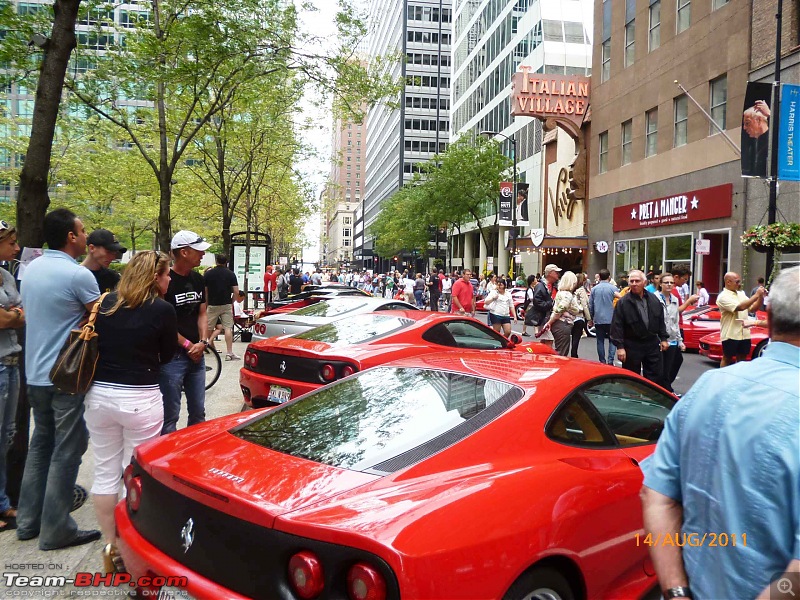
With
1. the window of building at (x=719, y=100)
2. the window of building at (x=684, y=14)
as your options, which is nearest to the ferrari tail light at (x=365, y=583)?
the window of building at (x=719, y=100)

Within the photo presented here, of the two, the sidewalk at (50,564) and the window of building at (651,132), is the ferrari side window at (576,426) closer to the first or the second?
the sidewalk at (50,564)

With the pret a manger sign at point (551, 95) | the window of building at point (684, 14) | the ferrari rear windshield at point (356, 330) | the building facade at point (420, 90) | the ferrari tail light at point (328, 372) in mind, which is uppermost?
the building facade at point (420, 90)

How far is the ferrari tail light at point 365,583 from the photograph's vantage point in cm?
203

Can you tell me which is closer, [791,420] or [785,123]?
[791,420]

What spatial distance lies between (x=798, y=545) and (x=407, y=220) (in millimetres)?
54680

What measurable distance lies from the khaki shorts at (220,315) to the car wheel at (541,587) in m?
9.52

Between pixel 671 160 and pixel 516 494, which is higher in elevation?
pixel 671 160

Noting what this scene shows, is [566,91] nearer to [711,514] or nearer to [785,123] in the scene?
[785,123]

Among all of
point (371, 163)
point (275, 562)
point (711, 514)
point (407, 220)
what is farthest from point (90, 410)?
point (371, 163)

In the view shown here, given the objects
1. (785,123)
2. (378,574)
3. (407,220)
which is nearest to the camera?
(378,574)

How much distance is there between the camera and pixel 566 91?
32781mm

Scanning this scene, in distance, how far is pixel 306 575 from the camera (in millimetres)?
2104

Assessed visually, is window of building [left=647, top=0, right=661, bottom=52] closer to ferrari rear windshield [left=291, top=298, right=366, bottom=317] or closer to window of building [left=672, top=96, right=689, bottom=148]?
window of building [left=672, top=96, right=689, bottom=148]

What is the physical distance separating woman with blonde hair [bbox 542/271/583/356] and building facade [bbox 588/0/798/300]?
39.6 feet
